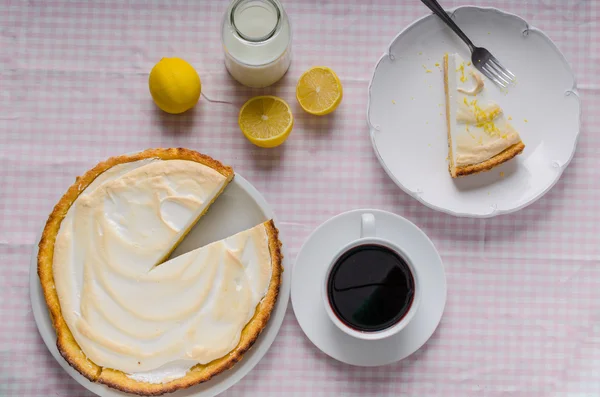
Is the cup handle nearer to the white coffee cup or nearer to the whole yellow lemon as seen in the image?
the white coffee cup

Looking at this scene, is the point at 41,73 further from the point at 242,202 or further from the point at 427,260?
the point at 427,260

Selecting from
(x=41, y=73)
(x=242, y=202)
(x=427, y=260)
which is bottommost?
(x=427, y=260)

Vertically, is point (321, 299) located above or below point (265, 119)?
below

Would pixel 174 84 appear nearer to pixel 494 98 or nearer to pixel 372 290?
pixel 372 290

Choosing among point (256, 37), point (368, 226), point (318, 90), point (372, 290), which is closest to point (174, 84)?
point (256, 37)

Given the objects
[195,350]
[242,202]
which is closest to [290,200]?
[242,202]

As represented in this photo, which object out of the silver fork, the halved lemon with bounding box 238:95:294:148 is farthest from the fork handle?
the halved lemon with bounding box 238:95:294:148

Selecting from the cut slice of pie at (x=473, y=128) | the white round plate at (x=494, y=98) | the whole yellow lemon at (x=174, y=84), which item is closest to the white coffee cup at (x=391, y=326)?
the white round plate at (x=494, y=98)

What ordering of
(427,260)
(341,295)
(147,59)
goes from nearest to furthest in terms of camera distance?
(341,295) < (427,260) < (147,59)
